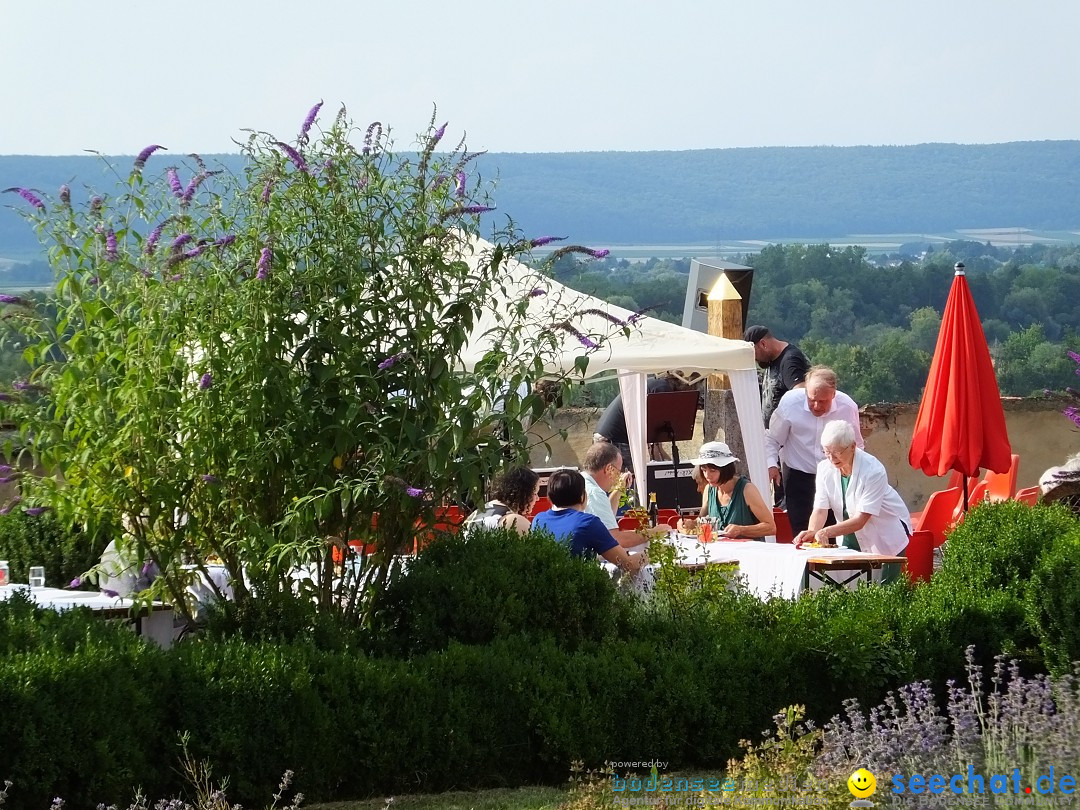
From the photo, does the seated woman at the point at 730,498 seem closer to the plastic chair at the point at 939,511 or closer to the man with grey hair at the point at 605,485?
the man with grey hair at the point at 605,485

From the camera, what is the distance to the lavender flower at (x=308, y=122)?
5371mm

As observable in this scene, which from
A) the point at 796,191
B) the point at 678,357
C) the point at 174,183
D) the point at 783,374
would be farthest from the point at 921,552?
the point at 796,191

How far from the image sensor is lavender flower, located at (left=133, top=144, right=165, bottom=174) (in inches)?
203

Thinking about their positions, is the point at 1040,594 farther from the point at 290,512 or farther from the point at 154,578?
the point at 154,578

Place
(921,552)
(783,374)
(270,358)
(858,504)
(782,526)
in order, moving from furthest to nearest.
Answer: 1. (783,374)
2. (782,526)
3. (921,552)
4. (858,504)
5. (270,358)

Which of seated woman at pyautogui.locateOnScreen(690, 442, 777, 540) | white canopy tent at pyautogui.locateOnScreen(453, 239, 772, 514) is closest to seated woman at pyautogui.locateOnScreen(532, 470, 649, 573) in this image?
seated woman at pyautogui.locateOnScreen(690, 442, 777, 540)

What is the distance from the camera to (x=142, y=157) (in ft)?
17.0

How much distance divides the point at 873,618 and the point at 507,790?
5.78ft

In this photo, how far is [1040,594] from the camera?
5742 mm

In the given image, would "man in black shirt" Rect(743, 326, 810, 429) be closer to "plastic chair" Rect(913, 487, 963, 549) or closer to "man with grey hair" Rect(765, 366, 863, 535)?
"man with grey hair" Rect(765, 366, 863, 535)

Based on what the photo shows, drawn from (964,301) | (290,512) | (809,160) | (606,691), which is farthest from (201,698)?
(809,160)

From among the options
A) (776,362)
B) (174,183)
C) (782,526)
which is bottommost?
(782,526)

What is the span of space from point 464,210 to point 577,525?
197cm

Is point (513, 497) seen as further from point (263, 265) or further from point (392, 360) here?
point (263, 265)
